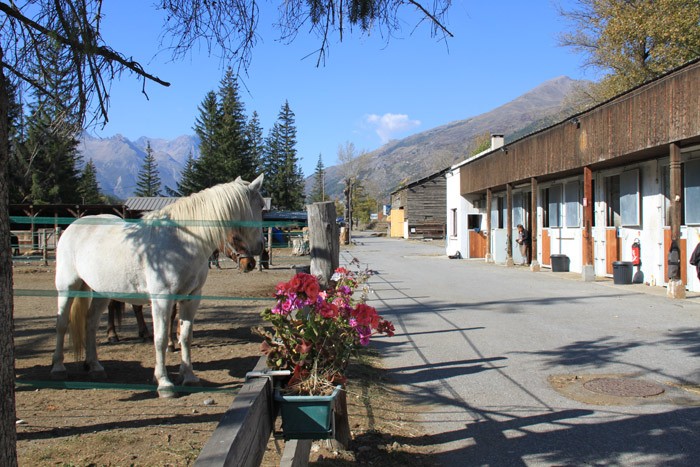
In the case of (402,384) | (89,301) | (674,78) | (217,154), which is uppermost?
(217,154)

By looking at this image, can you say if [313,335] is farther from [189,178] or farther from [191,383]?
[189,178]

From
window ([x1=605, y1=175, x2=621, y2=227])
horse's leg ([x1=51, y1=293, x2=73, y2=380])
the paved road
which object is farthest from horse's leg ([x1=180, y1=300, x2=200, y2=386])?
window ([x1=605, y1=175, x2=621, y2=227])

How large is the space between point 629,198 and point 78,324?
46.0ft

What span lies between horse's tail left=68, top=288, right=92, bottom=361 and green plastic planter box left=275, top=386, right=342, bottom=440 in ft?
11.1

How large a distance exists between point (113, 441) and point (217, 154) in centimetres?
5935

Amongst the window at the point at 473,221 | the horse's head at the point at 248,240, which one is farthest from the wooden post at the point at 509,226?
the horse's head at the point at 248,240

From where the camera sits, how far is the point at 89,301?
18.3ft

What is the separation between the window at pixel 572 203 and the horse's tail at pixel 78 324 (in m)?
16.1

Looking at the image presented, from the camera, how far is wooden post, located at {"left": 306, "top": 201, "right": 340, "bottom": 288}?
15.0ft

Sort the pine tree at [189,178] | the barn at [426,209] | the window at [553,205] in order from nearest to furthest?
the window at [553,205]
the barn at [426,209]
the pine tree at [189,178]

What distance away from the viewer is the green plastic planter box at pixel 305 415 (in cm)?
296

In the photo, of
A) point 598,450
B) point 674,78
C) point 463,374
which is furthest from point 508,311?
point 598,450

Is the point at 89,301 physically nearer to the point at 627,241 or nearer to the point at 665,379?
the point at 665,379

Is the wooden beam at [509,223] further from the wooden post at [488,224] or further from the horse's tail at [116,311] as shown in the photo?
the horse's tail at [116,311]
